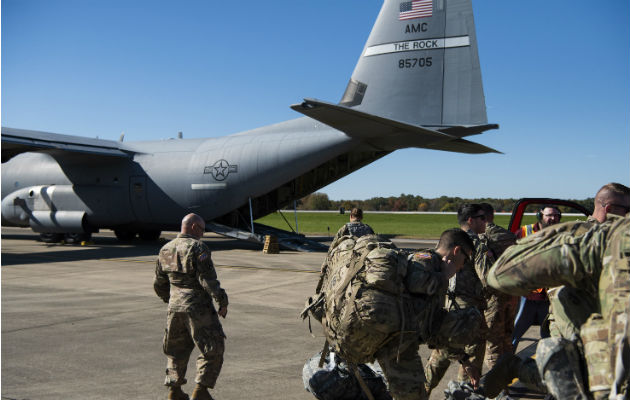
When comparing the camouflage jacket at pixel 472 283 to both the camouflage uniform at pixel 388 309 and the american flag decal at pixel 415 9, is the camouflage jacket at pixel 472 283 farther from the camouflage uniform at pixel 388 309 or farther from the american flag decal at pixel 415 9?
the american flag decal at pixel 415 9

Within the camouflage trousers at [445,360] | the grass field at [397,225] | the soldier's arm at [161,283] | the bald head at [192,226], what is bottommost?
the grass field at [397,225]

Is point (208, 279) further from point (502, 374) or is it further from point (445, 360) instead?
point (502, 374)

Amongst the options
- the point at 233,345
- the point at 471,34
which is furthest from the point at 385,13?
the point at 233,345

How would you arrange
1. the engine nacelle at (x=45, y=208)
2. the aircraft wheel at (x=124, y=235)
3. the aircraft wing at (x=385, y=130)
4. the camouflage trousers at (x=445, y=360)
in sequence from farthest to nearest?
1. the aircraft wheel at (x=124, y=235)
2. the engine nacelle at (x=45, y=208)
3. the aircraft wing at (x=385, y=130)
4. the camouflage trousers at (x=445, y=360)

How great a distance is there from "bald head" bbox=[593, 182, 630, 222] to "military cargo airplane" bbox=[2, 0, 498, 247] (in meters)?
10.9

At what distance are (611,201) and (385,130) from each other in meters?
13.5

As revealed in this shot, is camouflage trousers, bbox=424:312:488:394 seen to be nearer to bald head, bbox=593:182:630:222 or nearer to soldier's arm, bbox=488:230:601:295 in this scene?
bald head, bbox=593:182:630:222

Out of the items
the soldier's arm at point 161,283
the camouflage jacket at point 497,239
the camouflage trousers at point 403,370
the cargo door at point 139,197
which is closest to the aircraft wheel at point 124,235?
the cargo door at point 139,197

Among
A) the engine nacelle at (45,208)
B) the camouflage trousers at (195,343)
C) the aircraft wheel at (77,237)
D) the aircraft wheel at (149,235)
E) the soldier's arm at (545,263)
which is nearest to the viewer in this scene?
the soldier's arm at (545,263)

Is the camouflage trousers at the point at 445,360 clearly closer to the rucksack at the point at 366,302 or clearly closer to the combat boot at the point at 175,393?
the rucksack at the point at 366,302

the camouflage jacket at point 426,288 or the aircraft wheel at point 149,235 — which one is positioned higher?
the camouflage jacket at point 426,288

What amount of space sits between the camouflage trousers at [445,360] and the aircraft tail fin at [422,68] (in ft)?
39.2

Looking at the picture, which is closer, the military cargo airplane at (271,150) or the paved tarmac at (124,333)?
the paved tarmac at (124,333)

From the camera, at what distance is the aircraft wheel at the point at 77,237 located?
22.5 metres
